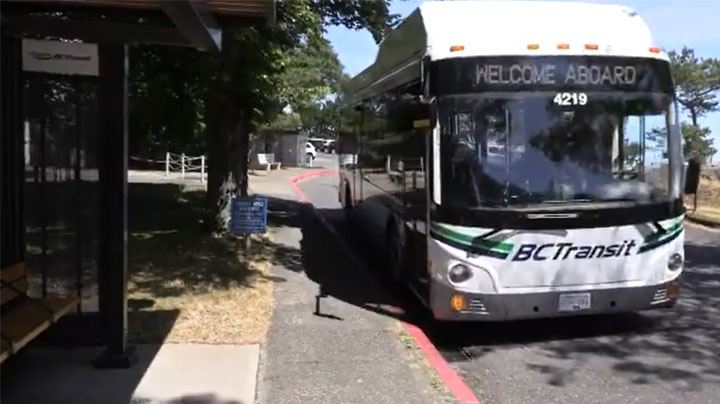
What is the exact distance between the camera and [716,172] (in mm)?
40625

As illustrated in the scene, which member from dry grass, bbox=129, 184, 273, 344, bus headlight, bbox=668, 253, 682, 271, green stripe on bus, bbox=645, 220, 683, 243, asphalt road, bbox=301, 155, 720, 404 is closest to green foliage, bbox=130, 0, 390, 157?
dry grass, bbox=129, 184, 273, 344

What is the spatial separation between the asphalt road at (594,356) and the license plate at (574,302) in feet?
1.32

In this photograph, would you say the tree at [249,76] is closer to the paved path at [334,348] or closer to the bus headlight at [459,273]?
the paved path at [334,348]

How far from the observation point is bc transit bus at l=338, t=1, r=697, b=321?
25.0ft

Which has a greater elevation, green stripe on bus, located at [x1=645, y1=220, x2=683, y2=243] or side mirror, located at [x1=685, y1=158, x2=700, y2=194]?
side mirror, located at [x1=685, y1=158, x2=700, y2=194]

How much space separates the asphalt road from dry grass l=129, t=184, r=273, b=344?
5.88 feet

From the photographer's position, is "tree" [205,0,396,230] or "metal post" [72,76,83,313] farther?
"tree" [205,0,396,230]

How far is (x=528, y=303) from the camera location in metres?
7.71

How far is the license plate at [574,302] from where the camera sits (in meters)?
7.74

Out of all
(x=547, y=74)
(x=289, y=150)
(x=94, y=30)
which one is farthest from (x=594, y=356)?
(x=289, y=150)

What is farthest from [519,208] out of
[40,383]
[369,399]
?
[40,383]

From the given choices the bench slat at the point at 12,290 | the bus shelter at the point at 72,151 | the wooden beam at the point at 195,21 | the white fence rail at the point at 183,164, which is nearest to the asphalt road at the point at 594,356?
the bus shelter at the point at 72,151

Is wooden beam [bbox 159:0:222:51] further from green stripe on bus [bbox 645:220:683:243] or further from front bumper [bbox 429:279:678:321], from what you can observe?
green stripe on bus [bbox 645:220:683:243]

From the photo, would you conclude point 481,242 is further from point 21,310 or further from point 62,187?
point 21,310
